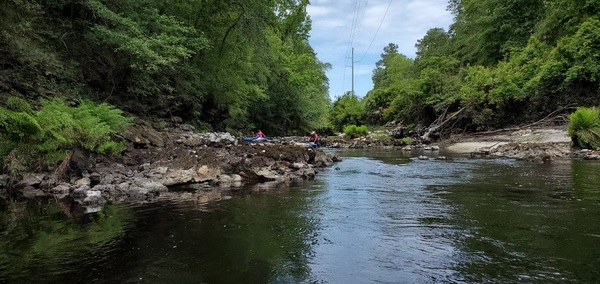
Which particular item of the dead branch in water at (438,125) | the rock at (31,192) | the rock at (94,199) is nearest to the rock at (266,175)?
the rock at (94,199)

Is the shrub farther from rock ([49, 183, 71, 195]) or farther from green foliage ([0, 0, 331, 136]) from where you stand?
rock ([49, 183, 71, 195])

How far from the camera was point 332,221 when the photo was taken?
714 cm

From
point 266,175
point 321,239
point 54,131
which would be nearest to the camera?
point 321,239

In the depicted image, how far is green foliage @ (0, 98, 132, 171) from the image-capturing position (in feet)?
32.1

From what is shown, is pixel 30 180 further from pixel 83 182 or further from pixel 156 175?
pixel 156 175

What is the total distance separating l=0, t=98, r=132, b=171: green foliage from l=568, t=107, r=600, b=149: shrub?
19.2m

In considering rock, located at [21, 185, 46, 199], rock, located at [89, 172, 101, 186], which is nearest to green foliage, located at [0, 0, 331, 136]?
rock, located at [89, 172, 101, 186]

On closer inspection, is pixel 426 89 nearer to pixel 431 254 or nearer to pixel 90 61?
pixel 90 61

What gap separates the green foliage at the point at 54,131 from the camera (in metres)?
9.78

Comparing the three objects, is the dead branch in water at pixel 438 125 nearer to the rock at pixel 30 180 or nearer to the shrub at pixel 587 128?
the shrub at pixel 587 128

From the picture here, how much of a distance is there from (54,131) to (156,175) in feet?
9.59

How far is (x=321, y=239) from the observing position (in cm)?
601

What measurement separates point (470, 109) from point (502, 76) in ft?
10.7

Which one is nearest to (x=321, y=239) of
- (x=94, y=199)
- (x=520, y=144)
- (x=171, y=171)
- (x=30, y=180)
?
(x=94, y=199)
